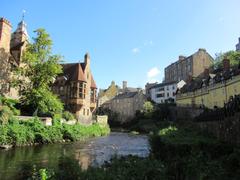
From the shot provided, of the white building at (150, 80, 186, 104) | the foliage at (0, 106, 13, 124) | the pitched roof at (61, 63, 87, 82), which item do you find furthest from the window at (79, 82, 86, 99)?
the white building at (150, 80, 186, 104)

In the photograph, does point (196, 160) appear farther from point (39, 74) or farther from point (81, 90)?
point (81, 90)

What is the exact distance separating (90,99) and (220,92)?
27504 millimetres

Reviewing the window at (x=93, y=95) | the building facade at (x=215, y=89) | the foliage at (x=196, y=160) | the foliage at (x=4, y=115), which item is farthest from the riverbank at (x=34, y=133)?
the building facade at (x=215, y=89)

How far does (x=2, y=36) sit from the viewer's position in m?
40.0

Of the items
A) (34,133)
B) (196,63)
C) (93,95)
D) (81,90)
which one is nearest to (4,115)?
(34,133)

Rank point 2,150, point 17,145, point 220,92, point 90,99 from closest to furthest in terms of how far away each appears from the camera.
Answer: point 2,150, point 17,145, point 220,92, point 90,99

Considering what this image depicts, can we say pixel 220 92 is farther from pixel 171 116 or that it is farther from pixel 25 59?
pixel 25 59

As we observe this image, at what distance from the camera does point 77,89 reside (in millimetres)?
53875

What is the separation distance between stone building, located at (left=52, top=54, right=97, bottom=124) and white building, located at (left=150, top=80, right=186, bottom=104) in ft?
110

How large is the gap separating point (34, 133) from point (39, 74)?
11100mm

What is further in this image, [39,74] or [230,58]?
[230,58]

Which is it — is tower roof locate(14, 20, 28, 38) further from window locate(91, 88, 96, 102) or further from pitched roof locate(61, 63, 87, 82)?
window locate(91, 88, 96, 102)

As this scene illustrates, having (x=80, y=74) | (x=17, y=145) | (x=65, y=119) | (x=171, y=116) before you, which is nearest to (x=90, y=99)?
(x=80, y=74)

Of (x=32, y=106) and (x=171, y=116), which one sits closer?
(x=32, y=106)
